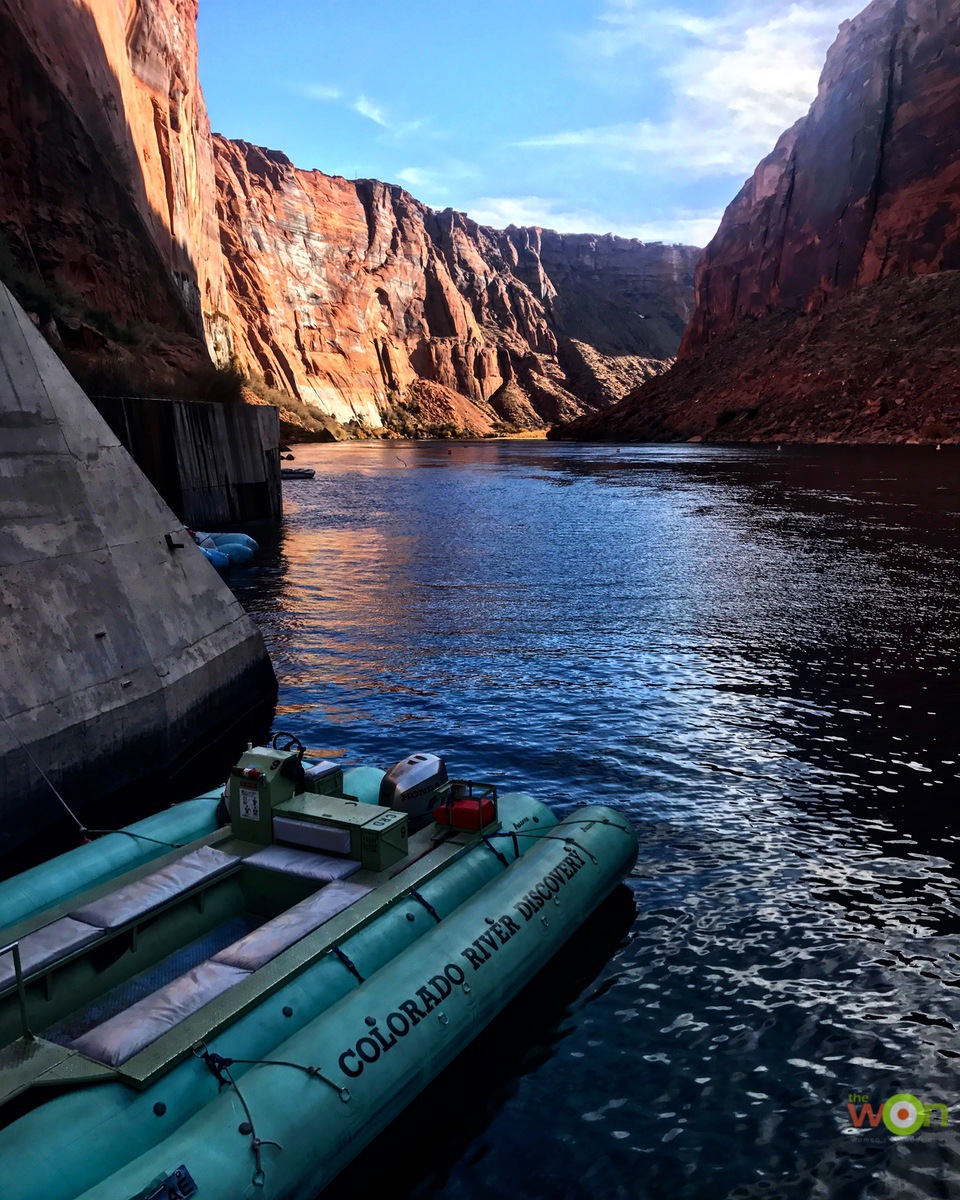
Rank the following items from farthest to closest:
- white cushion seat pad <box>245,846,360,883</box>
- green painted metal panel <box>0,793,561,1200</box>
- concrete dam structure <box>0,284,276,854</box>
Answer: concrete dam structure <box>0,284,276,854</box> < white cushion seat pad <box>245,846,360,883</box> < green painted metal panel <box>0,793,561,1200</box>

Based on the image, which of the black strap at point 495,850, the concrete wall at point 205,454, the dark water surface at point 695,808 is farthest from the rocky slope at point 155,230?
the black strap at point 495,850

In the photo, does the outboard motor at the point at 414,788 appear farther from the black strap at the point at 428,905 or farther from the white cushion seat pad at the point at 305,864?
the black strap at the point at 428,905

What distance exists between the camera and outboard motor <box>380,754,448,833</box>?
32.2ft

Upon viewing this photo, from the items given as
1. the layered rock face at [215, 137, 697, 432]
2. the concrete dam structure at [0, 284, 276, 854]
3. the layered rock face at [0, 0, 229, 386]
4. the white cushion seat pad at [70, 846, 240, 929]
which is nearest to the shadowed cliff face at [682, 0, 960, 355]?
the layered rock face at [215, 137, 697, 432]

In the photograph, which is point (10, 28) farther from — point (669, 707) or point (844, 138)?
point (844, 138)

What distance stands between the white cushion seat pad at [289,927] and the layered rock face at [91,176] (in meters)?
31.6

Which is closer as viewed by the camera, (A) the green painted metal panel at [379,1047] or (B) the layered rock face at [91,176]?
(A) the green painted metal panel at [379,1047]

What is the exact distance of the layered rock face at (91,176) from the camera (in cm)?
4234

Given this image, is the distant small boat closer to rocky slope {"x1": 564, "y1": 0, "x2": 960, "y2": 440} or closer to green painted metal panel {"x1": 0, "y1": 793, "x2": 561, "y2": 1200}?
green painted metal panel {"x1": 0, "y1": 793, "x2": 561, "y2": 1200}

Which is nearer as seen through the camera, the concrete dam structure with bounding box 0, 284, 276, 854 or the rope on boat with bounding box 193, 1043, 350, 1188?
the rope on boat with bounding box 193, 1043, 350, 1188

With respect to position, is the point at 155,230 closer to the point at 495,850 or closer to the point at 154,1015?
the point at 495,850

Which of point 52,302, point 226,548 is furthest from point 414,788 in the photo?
point 52,302

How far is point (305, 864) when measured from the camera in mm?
8750

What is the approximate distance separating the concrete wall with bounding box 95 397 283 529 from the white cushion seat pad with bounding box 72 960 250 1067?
23.7 m
